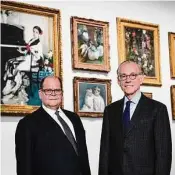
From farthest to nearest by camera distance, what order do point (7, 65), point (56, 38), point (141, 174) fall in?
point (56, 38)
point (7, 65)
point (141, 174)

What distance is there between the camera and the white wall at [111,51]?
366 centimetres

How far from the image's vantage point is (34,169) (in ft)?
10.0

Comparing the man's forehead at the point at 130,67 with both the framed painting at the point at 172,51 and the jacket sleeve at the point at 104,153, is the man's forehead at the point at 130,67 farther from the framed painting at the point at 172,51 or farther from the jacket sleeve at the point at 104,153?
the framed painting at the point at 172,51

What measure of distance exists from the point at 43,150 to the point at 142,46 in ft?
6.86

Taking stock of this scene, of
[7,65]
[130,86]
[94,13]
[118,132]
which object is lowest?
[118,132]

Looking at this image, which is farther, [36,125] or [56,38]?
[56,38]

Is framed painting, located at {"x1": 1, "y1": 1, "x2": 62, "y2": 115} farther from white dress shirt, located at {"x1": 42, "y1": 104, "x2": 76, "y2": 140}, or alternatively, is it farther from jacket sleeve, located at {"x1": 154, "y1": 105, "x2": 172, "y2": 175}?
jacket sleeve, located at {"x1": 154, "y1": 105, "x2": 172, "y2": 175}

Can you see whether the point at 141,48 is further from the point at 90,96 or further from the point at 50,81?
the point at 50,81

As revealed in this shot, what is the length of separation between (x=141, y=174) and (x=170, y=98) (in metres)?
1.96

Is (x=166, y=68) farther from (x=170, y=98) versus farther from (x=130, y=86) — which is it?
(x=130, y=86)

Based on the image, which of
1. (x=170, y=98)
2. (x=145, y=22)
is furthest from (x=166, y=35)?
(x=170, y=98)

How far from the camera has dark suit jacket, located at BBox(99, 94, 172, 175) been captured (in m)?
2.98

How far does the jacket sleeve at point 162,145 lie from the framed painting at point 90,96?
4.00ft

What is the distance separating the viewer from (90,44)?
4.27 meters
